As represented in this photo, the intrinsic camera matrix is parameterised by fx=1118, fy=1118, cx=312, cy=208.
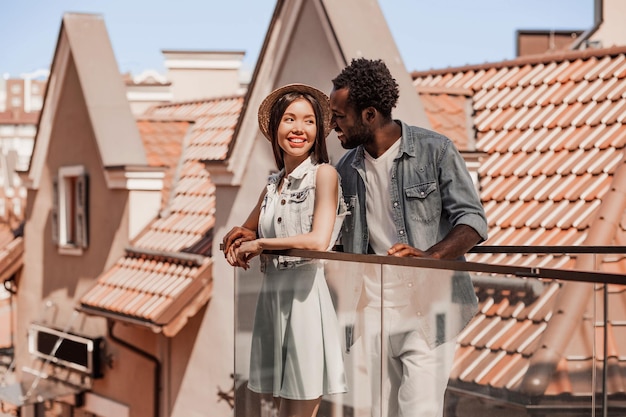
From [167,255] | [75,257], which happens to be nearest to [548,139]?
[167,255]

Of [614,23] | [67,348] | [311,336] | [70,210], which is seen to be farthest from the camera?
[70,210]

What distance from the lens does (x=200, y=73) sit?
2677 centimetres

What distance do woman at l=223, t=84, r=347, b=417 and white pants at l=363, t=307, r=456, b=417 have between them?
241mm

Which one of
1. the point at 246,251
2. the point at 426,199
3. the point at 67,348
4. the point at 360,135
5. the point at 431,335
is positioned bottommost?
the point at 67,348

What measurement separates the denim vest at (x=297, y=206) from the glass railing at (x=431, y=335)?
0.10 metres

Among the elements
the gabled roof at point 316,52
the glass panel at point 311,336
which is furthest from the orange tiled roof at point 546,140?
the glass panel at point 311,336

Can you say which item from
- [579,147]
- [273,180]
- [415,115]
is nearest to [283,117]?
[273,180]

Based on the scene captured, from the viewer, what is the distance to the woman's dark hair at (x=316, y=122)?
5039 mm

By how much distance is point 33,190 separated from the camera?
21.5 metres

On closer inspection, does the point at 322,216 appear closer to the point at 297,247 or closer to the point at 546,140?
the point at 297,247

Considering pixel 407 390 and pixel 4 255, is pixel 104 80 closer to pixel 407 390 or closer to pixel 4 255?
pixel 4 255

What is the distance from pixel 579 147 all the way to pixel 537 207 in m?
0.92

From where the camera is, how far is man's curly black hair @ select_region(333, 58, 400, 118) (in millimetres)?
4809

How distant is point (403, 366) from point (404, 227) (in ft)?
1.91
